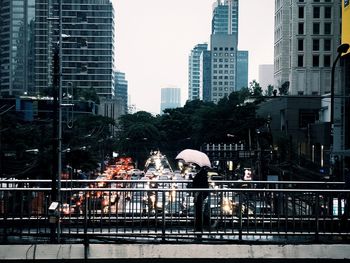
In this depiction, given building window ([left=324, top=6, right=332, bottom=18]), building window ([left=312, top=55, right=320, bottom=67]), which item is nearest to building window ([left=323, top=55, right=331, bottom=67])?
building window ([left=312, top=55, right=320, bottom=67])

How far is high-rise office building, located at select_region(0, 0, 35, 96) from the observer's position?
135 metres

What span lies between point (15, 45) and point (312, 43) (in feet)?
278

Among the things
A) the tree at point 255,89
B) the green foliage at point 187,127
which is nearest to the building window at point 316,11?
the green foliage at point 187,127

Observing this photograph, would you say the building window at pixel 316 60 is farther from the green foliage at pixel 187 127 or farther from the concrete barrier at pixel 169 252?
the concrete barrier at pixel 169 252

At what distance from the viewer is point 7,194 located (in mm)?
9680

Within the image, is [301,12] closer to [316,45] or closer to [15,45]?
[316,45]

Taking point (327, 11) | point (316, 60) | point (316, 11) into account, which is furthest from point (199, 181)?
point (327, 11)

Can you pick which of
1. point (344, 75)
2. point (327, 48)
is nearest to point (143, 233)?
point (344, 75)

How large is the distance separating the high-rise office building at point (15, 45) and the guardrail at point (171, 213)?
127070 mm

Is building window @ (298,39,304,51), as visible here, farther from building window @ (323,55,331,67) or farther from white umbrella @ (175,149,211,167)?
white umbrella @ (175,149,211,167)

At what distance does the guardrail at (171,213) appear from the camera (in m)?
9.48

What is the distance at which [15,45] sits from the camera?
14275 centimetres

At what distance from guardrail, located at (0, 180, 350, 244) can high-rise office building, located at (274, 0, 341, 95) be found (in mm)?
88785
